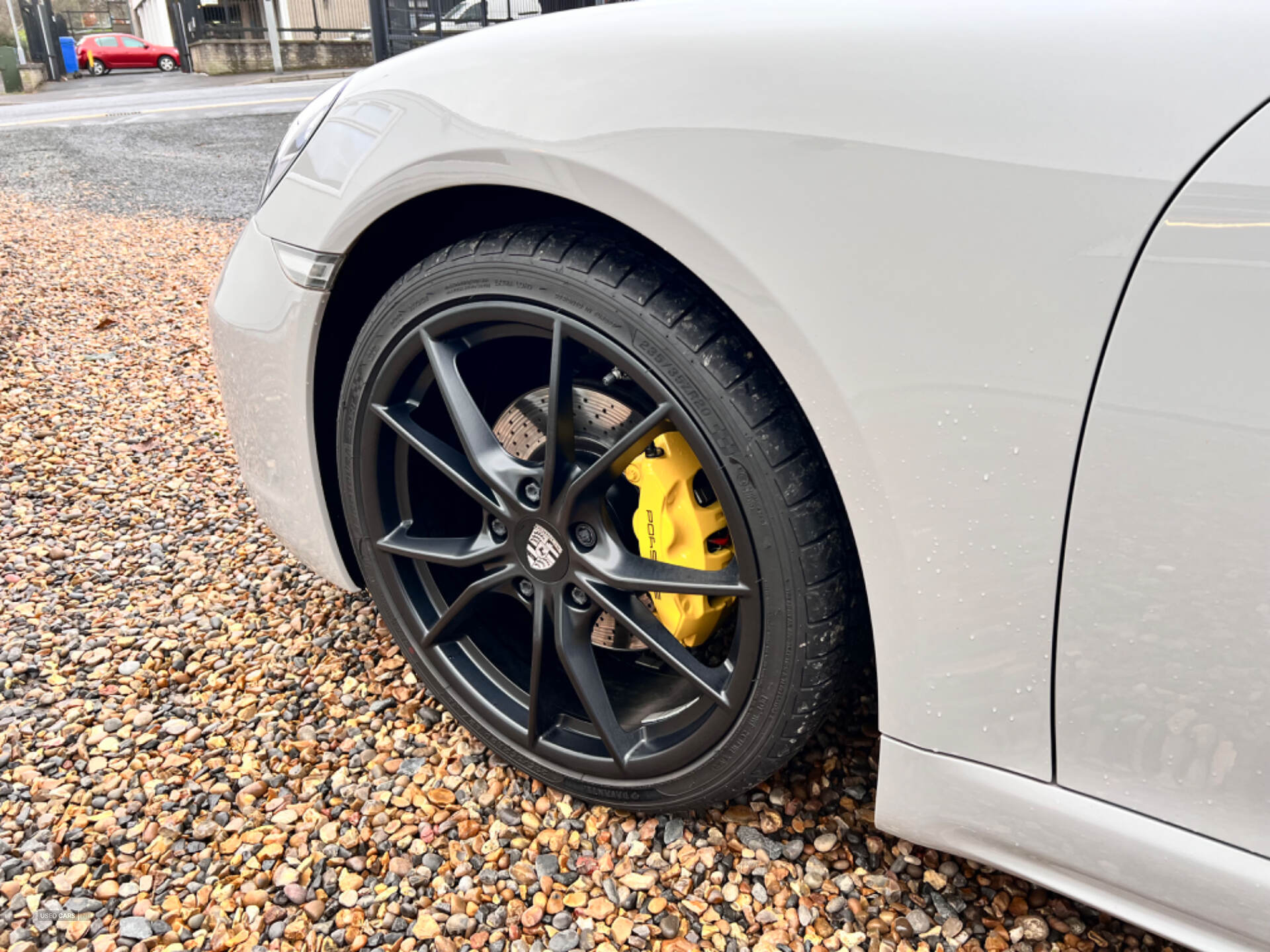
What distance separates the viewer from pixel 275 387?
66.4 inches

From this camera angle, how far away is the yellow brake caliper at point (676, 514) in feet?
4.53

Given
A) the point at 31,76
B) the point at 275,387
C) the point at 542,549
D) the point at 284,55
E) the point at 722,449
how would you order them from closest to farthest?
the point at 722,449 → the point at 542,549 → the point at 275,387 → the point at 284,55 → the point at 31,76

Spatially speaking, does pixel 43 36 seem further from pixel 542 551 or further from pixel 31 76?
pixel 542 551

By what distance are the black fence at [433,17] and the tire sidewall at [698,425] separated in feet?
3.01

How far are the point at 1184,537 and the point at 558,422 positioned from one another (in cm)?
81

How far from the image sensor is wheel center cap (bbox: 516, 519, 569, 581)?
4.58 feet

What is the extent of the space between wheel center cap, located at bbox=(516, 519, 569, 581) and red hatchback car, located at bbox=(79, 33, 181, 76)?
107 feet

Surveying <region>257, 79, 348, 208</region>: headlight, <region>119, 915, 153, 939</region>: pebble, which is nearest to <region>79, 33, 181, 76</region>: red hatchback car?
<region>257, 79, 348, 208</region>: headlight

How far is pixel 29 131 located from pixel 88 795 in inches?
472

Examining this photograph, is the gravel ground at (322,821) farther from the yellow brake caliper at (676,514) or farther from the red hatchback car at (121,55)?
the red hatchback car at (121,55)

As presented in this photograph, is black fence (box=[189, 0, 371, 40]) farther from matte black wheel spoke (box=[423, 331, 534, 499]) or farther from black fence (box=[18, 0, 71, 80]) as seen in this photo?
matte black wheel spoke (box=[423, 331, 534, 499])

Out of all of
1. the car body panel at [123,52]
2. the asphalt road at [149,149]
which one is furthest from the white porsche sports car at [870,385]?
the car body panel at [123,52]

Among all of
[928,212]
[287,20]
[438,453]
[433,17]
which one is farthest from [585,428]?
[287,20]

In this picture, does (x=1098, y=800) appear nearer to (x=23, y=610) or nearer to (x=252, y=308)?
(x=252, y=308)
